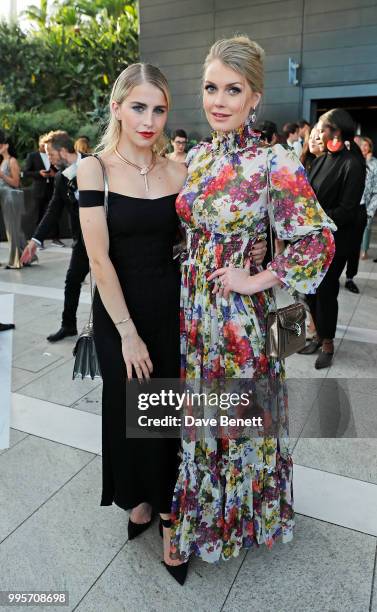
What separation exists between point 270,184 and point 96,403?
6.50 ft

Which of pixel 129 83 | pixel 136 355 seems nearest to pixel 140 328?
pixel 136 355

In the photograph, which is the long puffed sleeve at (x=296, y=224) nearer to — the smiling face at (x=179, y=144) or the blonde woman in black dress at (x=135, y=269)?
the blonde woman in black dress at (x=135, y=269)

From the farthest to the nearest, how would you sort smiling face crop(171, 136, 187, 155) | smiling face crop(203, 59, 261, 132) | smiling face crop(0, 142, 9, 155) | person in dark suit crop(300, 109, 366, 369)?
smiling face crop(171, 136, 187, 155), smiling face crop(0, 142, 9, 155), person in dark suit crop(300, 109, 366, 369), smiling face crop(203, 59, 261, 132)

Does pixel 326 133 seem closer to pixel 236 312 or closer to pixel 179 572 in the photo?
pixel 236 312

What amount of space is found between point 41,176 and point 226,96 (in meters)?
7.93

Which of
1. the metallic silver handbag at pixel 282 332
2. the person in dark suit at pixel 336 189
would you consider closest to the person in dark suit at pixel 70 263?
the person in dark suit at pixel 336 189

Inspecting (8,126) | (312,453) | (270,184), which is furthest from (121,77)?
(8,126)

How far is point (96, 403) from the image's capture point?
9.83 feet

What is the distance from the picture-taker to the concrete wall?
9969 millimetres

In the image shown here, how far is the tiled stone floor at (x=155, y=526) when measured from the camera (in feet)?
5.42

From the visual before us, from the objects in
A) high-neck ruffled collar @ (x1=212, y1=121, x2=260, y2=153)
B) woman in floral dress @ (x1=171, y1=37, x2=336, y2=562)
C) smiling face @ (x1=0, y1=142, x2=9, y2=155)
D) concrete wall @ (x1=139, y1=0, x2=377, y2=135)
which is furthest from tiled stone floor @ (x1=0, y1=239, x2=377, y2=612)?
concrete wall @ (x1=139, y1=0, x2=377, y2=135)

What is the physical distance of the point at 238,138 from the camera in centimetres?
152

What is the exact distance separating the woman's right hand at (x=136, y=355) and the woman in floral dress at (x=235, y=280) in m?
0.16

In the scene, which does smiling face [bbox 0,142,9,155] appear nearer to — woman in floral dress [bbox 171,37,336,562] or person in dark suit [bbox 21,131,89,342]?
person in dark suit [bbox 21,131,89,342]
